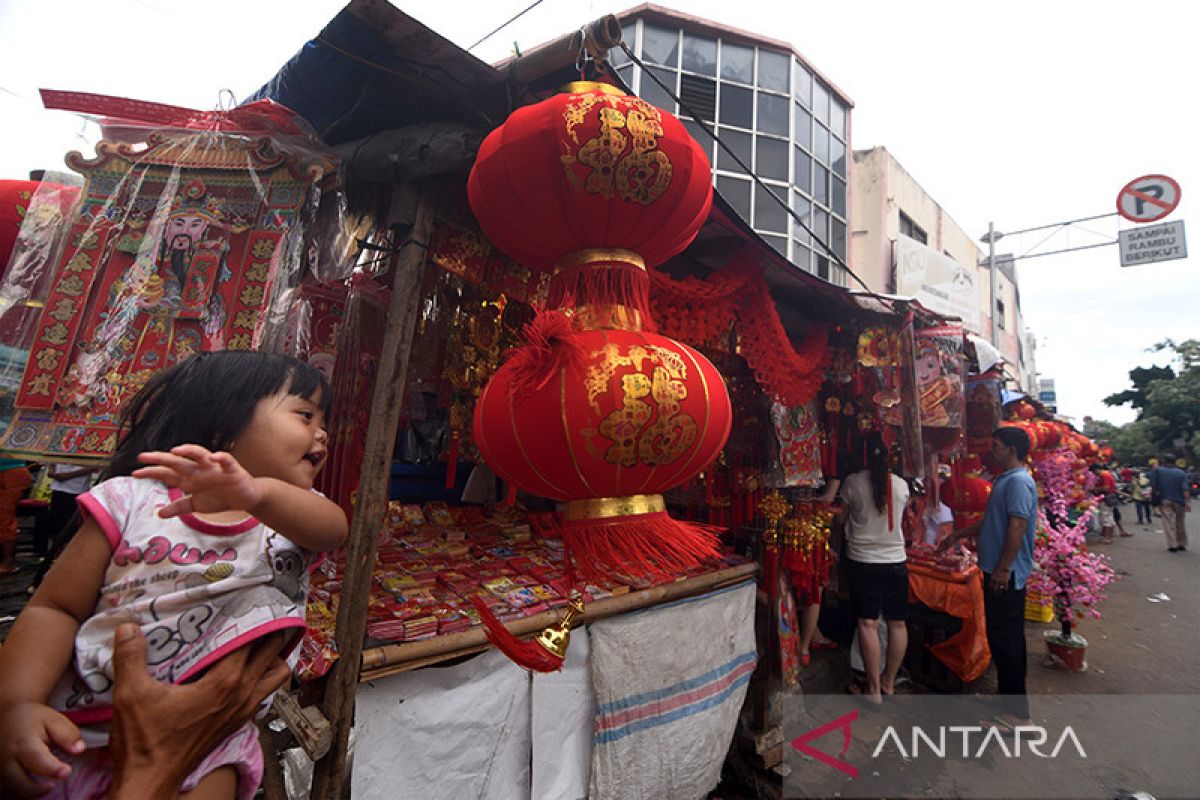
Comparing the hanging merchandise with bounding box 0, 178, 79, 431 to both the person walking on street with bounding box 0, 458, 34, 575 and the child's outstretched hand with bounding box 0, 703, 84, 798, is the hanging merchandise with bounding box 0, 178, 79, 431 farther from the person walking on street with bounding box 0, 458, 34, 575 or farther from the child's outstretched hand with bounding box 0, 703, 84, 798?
the person walking on street with bounding box 0, 458, 34, 575

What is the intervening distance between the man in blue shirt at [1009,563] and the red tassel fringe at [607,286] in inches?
172

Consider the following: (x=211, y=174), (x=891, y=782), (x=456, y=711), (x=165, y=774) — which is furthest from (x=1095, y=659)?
(x=211, y=174)

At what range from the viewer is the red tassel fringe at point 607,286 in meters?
1.83

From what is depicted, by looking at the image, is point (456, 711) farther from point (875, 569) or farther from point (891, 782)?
point (875, 569)

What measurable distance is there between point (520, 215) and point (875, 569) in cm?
474

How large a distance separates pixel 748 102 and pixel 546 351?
11.4 metres

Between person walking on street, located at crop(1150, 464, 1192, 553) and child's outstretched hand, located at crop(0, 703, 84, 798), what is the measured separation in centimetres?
1848

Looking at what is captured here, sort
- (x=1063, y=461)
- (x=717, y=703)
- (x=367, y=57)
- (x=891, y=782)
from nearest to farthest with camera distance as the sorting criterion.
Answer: (x=367, y=57), (x=717, y=703), (x=891, y=782), (x=1063, y=461)

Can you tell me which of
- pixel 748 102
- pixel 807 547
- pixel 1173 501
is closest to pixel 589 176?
pixel 807 547

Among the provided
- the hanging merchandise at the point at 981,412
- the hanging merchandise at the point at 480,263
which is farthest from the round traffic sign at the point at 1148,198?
the hanging merchandise at the point at 480,263

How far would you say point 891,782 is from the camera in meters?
3.83

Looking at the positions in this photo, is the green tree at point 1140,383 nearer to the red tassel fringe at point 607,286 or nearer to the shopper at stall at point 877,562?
the shopper at stall at point 877,562

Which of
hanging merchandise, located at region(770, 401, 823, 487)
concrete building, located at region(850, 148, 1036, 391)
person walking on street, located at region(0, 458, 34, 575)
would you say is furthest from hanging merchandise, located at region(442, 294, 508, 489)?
concrete building, located at region(850, 148, 1036, 391)

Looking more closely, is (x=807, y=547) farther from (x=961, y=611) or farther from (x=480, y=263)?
(x=480, y=263)
